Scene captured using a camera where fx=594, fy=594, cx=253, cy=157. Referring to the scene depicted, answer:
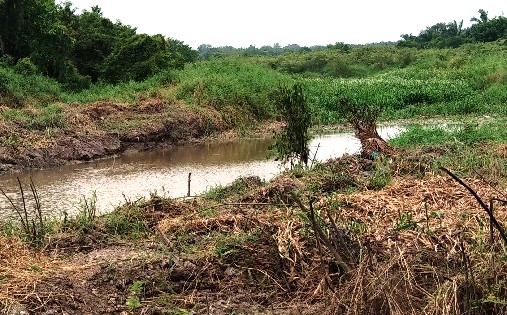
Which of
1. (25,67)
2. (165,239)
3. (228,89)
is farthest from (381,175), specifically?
(25,67)

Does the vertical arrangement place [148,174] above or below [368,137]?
below

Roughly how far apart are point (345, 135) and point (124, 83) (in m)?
8.65

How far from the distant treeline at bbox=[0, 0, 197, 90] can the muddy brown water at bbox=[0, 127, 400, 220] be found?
6857 mm

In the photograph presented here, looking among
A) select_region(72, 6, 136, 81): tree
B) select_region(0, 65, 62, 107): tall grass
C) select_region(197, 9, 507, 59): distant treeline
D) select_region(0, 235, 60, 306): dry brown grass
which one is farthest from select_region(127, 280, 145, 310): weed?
select_region(197, 9, 507, 59): distant treeline

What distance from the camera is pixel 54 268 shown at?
507 centimetres

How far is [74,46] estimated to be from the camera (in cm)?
2375

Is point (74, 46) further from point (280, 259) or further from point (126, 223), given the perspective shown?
point (280, 259)

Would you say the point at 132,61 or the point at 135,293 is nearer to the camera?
the point at 135,293

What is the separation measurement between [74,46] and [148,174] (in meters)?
12.9

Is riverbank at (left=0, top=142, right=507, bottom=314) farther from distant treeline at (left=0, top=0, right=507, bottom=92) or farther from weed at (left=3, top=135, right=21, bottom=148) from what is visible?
distant treeline at (left=0, top=0, right=507, bottom=92)

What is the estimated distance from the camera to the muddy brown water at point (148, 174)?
10055 millimetres

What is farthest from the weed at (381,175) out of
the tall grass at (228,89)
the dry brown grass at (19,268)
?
the tall grass at (228,89)

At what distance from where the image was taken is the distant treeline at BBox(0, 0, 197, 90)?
1994 cm

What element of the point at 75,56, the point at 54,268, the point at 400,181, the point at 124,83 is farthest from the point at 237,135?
the point at 54,268
